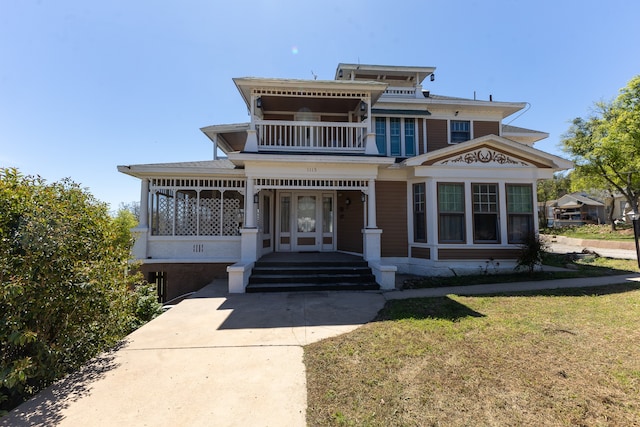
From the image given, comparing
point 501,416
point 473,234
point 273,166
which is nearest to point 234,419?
point 501,416

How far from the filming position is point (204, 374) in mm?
3564

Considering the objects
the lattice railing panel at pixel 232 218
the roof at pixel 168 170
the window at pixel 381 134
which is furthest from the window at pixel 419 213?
the lattice railing panel at pixel 232 218

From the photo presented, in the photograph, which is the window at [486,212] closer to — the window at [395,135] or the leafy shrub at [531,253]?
the leafy shrub at [531,253]

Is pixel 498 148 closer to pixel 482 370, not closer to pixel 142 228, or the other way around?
pixel 482 370

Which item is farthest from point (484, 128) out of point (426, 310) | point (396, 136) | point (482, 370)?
point (482, 370)

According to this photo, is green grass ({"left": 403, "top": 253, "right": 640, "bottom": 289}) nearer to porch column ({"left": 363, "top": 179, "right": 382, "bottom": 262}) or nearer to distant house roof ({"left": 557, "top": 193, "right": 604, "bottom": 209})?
porch column ({"left": 363, "top": 179, "right": 382, "bottom": 262})

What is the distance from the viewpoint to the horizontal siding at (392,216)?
34.2 feet

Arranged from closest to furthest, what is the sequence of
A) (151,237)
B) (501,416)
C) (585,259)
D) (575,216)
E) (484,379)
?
(501,416) → (484,379) → (151,237) → (585,259) → (575,216)

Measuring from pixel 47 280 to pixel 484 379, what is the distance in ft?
16.5

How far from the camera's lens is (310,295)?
7398 millimetres

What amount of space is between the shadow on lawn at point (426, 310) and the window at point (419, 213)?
3458 mm

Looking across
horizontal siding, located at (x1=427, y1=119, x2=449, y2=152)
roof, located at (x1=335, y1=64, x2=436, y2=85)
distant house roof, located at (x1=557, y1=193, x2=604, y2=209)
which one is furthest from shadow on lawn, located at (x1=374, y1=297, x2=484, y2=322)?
distant house roof, located at (x1=557, y1=193, x2=604, y2=209)

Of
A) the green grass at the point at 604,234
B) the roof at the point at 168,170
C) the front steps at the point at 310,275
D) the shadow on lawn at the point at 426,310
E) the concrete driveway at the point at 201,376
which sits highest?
the roof at the point at 168,170

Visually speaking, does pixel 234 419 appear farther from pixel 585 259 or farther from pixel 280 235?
pixel 585 259
